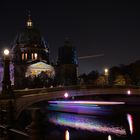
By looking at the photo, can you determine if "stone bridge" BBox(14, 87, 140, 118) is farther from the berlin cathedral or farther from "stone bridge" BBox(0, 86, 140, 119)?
the berlin cathedral

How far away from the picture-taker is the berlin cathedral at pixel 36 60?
313 feet

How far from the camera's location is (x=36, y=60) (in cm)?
9612

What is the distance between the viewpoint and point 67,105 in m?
53.4

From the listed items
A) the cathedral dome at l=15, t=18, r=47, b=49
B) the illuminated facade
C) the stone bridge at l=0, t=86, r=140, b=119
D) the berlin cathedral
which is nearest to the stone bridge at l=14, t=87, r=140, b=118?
the stone bridge at l=0, t=86, r=140, b=119

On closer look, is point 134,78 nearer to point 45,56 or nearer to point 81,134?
point 45,56

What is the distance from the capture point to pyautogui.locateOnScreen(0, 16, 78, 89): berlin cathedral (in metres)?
95.4

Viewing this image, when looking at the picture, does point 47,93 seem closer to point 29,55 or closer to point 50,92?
point 50,92

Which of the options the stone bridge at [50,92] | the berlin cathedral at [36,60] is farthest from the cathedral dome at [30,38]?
the stone bridge at [50,92]

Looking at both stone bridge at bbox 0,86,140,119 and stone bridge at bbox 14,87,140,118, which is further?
stone bridge at bbox 0,86,140,119

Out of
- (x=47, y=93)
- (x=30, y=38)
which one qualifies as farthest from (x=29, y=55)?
(x=47, y=93)

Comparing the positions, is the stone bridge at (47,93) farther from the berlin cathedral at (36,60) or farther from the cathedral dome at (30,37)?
the cathedral dome at (30,37)

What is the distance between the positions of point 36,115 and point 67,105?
46680mm

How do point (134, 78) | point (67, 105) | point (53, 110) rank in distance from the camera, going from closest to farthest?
1. point (53, 110)
2. point (67, 105)
3. point (134, 78)

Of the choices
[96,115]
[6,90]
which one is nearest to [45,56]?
[96,115]
